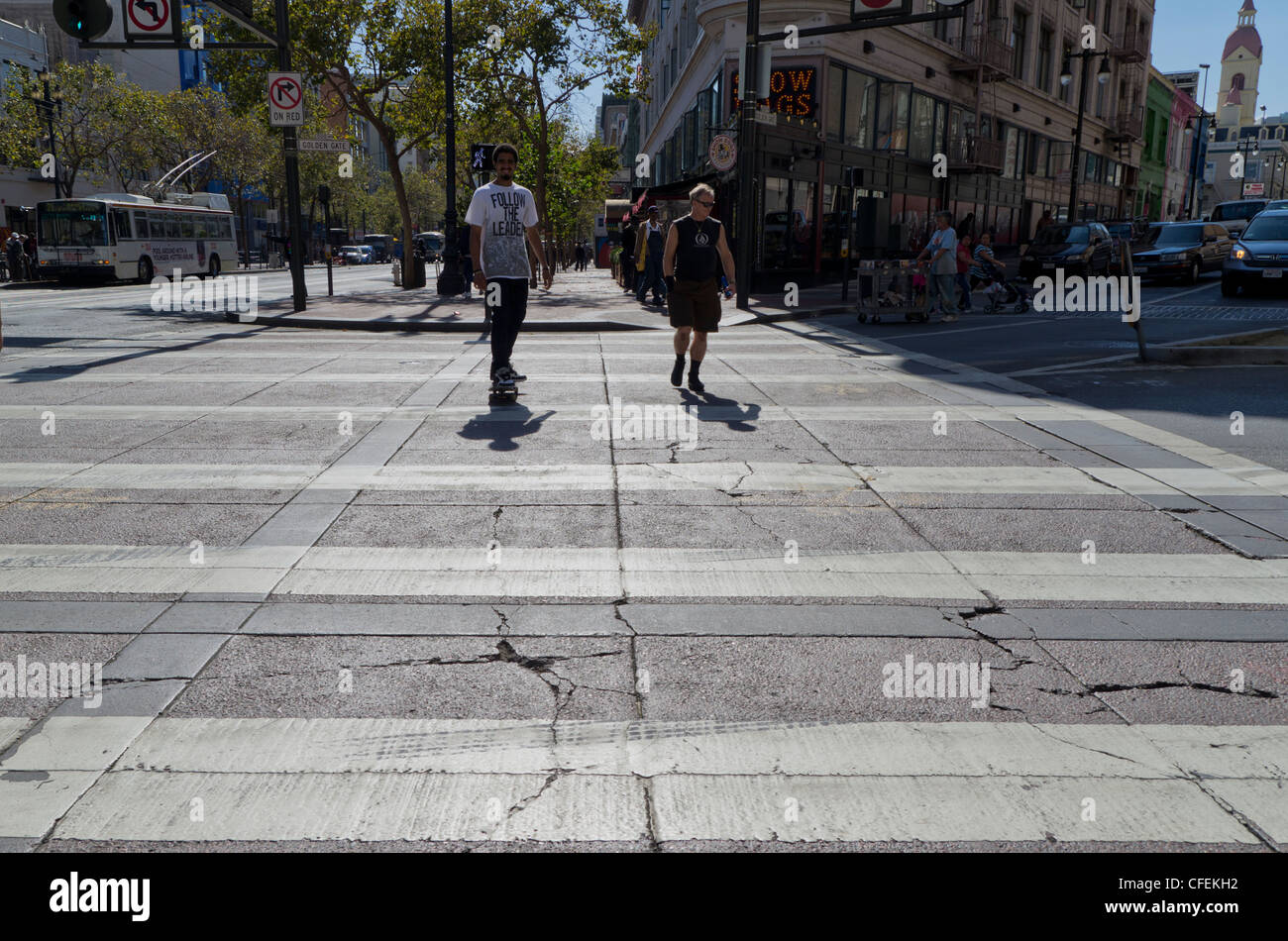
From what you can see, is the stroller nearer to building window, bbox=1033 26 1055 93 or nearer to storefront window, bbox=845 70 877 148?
storefront window, bbox=845 70 877 148

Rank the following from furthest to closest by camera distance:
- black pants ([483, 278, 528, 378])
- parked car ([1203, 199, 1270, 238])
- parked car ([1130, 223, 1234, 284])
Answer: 1. parked car ([1203, 199, 1270, 238])
2. parked car ([1130, 223, 1234, 284])
3. black pants ([483, 278, 528, 378])

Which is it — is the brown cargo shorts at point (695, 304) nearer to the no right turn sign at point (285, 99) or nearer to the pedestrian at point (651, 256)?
the pedestrian at point (651, 256)

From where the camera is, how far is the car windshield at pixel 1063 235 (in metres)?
25.5

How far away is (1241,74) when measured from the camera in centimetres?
15562

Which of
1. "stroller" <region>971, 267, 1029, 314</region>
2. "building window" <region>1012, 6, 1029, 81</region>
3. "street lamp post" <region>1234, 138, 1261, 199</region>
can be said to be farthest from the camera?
"street lamp post" <region>1234, 138, 1261, 199</region>

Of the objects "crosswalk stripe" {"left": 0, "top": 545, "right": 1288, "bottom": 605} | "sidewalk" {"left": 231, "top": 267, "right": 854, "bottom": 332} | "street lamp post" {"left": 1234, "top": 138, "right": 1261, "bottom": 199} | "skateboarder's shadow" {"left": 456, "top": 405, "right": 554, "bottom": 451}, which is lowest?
"crosswalk stripe" {"left": 0, "top": 545, "right": 1288, "bottom": 605}

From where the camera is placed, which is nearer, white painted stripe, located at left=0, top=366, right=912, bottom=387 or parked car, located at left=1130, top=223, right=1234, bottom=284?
white painted stripe, located at left=0, top=366, right=912, bottom=387

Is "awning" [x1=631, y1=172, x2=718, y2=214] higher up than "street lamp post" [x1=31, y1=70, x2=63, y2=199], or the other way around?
"street lamp post" [x1=31, y1=70, x2=63, y2=199]

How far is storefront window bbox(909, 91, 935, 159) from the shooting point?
31595 millimetres

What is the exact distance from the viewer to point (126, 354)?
12414 millimetres

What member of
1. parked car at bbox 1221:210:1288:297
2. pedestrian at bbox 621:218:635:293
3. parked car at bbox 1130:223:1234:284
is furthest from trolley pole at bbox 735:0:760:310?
parked car at bbox 1130:223:1234:284

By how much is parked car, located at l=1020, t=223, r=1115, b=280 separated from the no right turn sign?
18.3 metres
